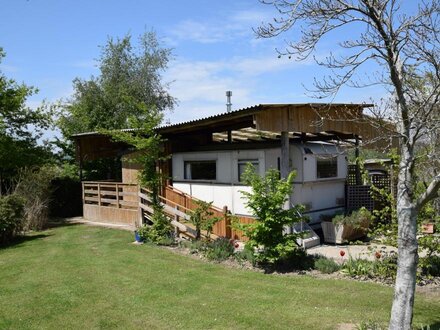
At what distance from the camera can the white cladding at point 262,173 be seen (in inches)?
452

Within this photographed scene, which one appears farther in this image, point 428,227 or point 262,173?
point 262,173

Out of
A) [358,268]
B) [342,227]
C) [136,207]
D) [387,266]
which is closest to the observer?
[387,266]

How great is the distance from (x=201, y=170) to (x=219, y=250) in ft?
12.0

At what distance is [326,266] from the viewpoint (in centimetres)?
852

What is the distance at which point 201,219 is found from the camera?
11.2m

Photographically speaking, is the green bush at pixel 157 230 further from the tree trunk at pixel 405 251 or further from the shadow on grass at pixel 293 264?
the tree trunk at pixel 405 251

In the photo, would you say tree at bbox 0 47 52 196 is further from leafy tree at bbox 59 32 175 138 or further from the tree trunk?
the tree trunk

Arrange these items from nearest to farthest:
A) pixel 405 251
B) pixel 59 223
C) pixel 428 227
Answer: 1. pixel 405 251
2. pixel 428 227
3. pixel 59 223

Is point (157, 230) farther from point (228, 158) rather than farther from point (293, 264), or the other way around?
point (293, 264)

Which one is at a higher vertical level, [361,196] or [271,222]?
[361,196]

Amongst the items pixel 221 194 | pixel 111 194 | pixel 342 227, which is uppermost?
pixel 221 194

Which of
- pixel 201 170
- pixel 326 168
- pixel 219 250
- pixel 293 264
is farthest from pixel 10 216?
pixel 326 168

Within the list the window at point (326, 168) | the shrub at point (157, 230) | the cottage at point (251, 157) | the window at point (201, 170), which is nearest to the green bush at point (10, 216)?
the cottage at point (251, 157)

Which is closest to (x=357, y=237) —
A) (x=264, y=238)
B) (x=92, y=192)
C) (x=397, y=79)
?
(x=264, y=238)
